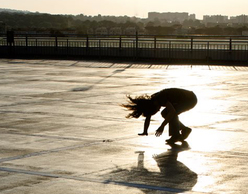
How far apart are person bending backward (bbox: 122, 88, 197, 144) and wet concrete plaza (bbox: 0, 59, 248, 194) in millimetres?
299

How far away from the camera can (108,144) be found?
1123 cm

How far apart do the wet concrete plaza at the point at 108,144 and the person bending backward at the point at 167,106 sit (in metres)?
0.30

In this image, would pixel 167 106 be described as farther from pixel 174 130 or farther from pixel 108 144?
pixel 108 144

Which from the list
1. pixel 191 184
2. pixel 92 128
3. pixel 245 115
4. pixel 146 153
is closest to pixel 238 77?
pixel 245 115

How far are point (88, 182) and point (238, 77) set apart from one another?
17.8 meters

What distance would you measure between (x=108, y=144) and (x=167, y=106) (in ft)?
4.07

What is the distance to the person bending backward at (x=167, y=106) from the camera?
1107 centimetres

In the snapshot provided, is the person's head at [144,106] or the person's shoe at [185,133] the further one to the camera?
the person's shoe at [185,133]

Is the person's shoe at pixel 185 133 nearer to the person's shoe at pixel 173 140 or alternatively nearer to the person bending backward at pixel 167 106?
the person bending backward at pixel 167 106

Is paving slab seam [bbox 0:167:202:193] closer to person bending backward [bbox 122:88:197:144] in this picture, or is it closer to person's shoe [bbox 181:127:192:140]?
person bending backward [bbox 122:88:197:144]

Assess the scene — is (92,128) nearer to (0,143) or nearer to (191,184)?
(0,143)

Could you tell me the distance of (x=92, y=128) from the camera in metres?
12.9

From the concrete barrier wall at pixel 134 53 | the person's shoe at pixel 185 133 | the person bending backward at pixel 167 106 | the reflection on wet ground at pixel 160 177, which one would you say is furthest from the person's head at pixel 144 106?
the concrete barrier wall at pixel 134 53

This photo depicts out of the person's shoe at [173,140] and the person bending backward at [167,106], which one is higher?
the person bending backward at [167,106]
